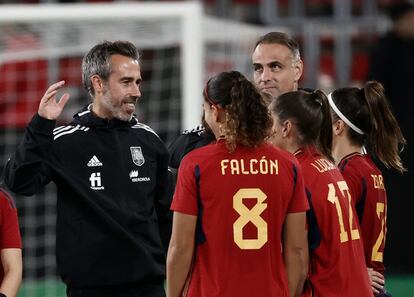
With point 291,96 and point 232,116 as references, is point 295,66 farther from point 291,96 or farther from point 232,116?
point 232,116

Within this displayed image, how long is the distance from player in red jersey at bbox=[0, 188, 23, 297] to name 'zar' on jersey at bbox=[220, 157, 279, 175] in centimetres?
100

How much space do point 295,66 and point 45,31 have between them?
4010 millimetres

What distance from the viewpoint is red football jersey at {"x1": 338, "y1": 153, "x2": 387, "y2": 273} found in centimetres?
425

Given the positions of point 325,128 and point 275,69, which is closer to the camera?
point 325,128

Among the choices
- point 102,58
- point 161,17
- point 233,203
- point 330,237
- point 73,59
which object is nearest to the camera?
point 233,203

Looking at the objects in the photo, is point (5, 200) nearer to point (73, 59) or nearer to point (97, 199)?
point (97, 199)

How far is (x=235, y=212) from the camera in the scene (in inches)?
142

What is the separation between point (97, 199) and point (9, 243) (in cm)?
45

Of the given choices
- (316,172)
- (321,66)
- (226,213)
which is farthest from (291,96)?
(321,66)

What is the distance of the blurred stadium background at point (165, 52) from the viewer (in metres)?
7.08

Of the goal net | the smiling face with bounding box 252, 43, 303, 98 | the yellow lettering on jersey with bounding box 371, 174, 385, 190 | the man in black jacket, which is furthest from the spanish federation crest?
the goal net

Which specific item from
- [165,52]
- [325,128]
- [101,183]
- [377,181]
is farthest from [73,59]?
[325,128]

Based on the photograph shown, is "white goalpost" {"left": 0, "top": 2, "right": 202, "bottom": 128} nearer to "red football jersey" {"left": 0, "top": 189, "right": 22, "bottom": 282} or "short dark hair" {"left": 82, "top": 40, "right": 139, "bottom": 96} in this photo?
"short dark hair" {"left": 82, "top": 40, "right": 139, "bottom": 96}

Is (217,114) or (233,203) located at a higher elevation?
(217,114)
